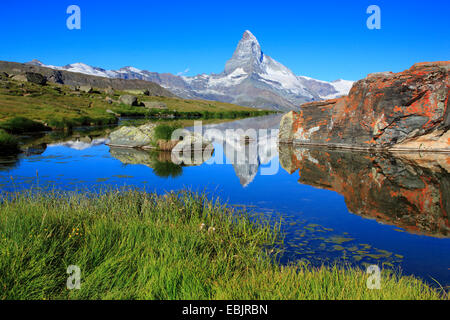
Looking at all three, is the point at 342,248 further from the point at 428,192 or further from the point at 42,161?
the point at 42,161

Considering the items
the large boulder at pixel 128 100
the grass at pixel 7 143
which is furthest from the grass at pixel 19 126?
the large boulder at pixel 128 100

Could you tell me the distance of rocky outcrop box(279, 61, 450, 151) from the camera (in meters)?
21.3

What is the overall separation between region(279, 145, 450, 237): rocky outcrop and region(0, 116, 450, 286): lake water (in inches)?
1.2

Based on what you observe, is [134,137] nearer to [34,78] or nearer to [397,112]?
[397,112]

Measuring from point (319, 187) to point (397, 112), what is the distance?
11.6 m

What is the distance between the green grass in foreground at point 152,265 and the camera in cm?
476

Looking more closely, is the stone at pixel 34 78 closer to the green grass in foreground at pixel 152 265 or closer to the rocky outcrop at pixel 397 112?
the rocky outcrop at pixel 397 112

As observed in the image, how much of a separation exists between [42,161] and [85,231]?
1475cm

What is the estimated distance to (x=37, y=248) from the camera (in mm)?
5441

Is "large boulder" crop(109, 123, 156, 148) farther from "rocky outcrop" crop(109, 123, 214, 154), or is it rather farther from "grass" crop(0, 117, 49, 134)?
"grass" crop(0, 117, 49, 134)

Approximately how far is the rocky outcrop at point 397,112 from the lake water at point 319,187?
6.58 feet

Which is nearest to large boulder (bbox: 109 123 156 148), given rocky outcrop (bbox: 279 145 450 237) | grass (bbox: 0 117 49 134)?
rocky outcrop (bbox: 279 145 450 237)

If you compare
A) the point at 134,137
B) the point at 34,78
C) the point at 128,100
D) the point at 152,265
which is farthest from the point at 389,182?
the point at 34,78
